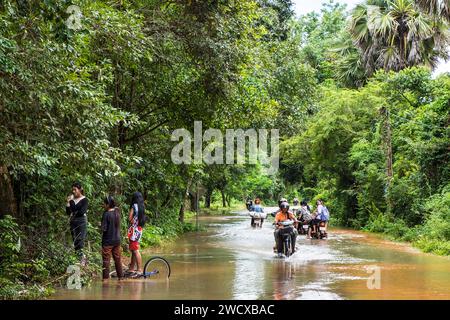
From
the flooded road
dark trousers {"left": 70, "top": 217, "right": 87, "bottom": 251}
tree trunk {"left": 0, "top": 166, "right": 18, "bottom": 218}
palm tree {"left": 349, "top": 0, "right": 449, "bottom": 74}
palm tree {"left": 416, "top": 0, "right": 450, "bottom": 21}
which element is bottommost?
the flooded road

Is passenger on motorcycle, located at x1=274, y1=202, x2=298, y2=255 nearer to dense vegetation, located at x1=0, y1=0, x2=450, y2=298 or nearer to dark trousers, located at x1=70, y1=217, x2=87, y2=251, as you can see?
dense vegetation, located at x1=0, y1=0, x2=450, y2=298

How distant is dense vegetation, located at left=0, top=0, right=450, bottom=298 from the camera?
9.22 meters

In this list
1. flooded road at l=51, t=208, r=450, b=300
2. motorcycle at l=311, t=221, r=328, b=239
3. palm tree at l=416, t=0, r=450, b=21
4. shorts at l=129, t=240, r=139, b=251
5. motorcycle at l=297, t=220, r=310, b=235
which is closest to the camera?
flooded road at l=51, t=208, r=450, b=300

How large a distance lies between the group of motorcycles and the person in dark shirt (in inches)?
228

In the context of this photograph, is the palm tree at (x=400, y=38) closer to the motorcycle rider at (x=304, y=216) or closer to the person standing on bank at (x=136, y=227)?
the motorcycle rider at (x=304, y=216)

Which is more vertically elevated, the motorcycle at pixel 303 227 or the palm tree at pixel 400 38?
the palm tree at pixel 400 38

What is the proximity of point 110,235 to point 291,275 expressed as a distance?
13.6 ft

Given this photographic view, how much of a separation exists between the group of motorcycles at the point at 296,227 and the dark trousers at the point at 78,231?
21.2ft

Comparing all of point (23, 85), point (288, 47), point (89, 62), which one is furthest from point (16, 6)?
point (288, 47)

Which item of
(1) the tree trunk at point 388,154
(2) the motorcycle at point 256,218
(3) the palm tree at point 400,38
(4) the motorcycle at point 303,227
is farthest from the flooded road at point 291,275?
(3) the palm tree at point 400,38

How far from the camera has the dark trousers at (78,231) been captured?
11.6 meters

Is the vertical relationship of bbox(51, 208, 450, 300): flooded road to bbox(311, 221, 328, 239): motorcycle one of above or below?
below

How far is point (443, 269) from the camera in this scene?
14.2 meters

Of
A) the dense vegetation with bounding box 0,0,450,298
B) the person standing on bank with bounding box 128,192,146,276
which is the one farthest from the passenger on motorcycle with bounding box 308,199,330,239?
the person standing on bank with bounding box 128,192,146,276
